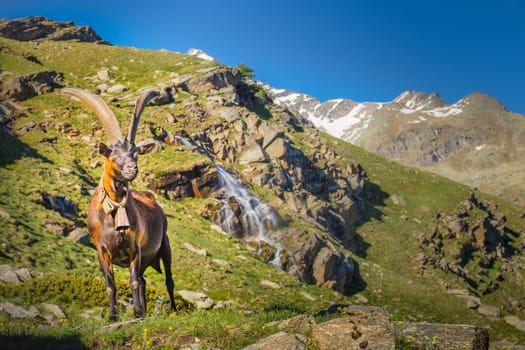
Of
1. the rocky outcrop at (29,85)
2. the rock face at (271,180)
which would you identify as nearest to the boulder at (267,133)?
the rock face at (271,180)

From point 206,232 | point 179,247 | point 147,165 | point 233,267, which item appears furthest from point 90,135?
point 233,267

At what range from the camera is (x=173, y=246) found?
2241cm

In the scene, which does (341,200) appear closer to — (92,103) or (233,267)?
(233,267)

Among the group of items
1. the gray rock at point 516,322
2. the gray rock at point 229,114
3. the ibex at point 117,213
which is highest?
the gray rock at point 229,114

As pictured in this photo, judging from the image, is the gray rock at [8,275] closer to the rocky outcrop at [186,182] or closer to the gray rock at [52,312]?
the gray rock at [52,312]

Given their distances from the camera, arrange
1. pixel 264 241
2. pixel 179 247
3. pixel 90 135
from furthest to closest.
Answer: pixel 90 135, pixel 264 241, pixel 179 247

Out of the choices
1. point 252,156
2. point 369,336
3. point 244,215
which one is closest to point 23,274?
point 369,336

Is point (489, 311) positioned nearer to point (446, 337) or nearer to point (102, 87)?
point (446, 337)

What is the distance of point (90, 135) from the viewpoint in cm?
3622

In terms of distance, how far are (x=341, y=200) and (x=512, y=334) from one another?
31076 millimetres

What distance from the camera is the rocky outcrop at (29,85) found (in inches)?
1554

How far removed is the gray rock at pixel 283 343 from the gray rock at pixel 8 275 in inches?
398

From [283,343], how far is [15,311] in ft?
25.7

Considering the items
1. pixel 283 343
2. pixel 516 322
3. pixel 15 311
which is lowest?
pixel 516 322
